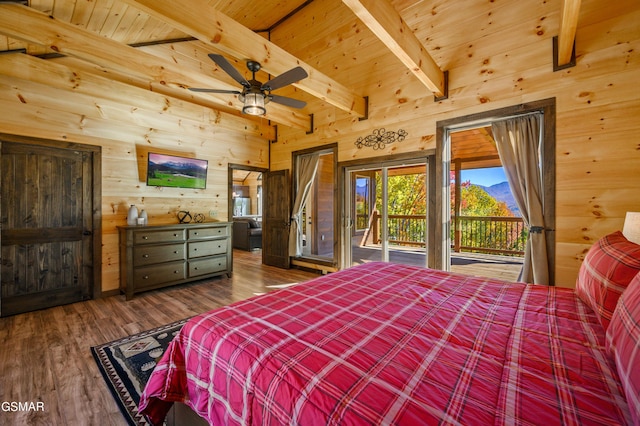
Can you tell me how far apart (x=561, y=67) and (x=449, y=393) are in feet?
11.6

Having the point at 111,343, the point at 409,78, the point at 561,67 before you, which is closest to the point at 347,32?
the point at 409,78

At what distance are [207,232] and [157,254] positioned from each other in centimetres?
80

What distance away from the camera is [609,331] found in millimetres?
1006

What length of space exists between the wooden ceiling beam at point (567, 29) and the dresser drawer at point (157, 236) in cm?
492

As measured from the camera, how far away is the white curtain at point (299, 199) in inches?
206

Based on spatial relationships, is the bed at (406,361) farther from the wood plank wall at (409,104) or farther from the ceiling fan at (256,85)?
the ceiling fan at (256,85)

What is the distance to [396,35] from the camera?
238 cm

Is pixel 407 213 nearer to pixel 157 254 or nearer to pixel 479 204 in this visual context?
pixel 479 204

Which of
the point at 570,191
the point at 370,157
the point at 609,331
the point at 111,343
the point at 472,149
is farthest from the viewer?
the point at 472,149

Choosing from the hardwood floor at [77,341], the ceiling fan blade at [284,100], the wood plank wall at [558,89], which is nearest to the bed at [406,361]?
the hardwood floor at [77,341]

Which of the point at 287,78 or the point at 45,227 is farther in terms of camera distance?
the point at 45,227

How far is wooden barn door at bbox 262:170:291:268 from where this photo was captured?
5453mm

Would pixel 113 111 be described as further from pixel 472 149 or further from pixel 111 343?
pixel 472 149

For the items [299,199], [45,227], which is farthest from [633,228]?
[45,227]
